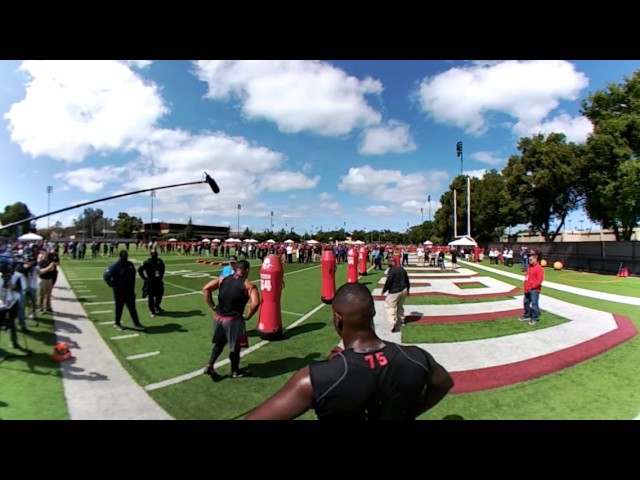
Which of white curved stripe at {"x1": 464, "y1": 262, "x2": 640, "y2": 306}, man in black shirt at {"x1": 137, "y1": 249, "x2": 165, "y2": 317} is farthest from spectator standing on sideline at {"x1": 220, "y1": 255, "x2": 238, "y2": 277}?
white curved stripe at {"x1": 464, "y1": 262, "x2": 640, "y2": 306}

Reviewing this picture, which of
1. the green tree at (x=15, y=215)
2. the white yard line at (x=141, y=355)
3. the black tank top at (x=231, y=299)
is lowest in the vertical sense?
the white yard line at (x=141, y=355)

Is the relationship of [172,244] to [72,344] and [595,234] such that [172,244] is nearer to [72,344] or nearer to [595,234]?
[72,344]

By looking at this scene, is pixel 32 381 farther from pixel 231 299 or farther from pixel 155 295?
pixel 155 295

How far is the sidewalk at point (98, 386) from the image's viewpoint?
2.91 m

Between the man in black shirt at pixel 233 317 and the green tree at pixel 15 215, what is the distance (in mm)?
2604

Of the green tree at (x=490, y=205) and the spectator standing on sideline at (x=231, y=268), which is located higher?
the green tree at (x=490, y=205)

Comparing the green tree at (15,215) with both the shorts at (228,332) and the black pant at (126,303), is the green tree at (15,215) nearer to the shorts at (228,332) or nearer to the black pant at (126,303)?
the black pant at (126,303)

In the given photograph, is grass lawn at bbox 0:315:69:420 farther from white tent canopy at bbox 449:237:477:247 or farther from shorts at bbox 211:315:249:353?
white tent canopy at bbox 449:237:477:247

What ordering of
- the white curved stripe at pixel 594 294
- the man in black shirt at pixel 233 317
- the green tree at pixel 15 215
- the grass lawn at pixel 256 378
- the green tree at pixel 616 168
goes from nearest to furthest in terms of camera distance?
the grass lawn at pixel 256 378 < the green tree at pixel 15 215 < the man in black shirt at pixel 233 317 < the green tree at pixel 616 168 < the white curved stripe at pixel 594 294

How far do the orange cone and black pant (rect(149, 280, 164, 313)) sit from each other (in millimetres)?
3114

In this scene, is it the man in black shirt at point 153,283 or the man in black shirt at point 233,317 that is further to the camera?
the man in black shirt at point 153,283

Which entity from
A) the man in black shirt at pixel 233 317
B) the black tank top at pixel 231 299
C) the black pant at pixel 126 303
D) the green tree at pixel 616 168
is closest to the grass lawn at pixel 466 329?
the green tree at pixel 616 168

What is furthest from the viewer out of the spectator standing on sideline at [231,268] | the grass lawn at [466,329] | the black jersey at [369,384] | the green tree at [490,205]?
the green tree at [490,205]
